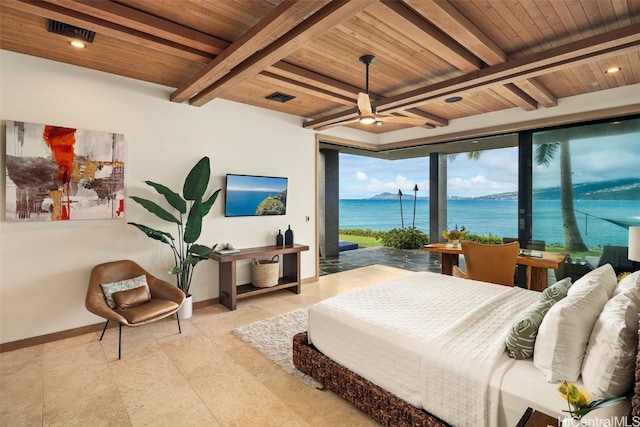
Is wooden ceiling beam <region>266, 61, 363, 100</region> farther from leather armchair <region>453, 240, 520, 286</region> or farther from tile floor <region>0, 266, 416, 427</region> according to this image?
tile floor <region>0, 266, 416, 427</region>

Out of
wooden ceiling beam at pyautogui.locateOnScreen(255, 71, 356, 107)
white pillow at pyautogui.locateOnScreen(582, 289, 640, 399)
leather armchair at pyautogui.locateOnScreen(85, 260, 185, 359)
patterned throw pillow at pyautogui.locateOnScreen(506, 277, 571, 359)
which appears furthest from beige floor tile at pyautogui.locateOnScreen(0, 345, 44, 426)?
wooden ceiling beam at pyautogui.locateOnScreen(255, 71, 356, 107)

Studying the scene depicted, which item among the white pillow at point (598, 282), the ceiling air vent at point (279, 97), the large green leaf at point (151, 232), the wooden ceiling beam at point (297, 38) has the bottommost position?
the white pillow at point (598, 282)

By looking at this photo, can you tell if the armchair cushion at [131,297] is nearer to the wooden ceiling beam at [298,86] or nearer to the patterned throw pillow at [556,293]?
the wooden ceiling beam at [298,86]

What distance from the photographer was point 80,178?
334 cm

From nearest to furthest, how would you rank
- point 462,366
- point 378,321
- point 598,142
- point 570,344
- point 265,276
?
point 570,344 < point 462,366 < point 378,321 < point 598,142 < point 265,276

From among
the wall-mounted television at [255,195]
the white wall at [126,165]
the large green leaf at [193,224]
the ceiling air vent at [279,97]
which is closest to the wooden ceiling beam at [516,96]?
the ceiling air vent at [279,97]

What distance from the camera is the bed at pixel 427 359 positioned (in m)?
1.55

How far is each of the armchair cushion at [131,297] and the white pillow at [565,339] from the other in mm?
3469

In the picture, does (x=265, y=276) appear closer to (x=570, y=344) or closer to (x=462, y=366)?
(x=462, y=366)

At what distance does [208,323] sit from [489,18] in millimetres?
4069

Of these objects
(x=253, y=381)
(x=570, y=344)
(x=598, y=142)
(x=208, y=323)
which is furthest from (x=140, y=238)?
(x=598, y=142)

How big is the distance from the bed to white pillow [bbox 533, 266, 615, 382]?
0.08m

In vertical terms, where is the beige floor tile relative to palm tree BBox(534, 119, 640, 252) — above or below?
below

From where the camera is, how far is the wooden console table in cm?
414
